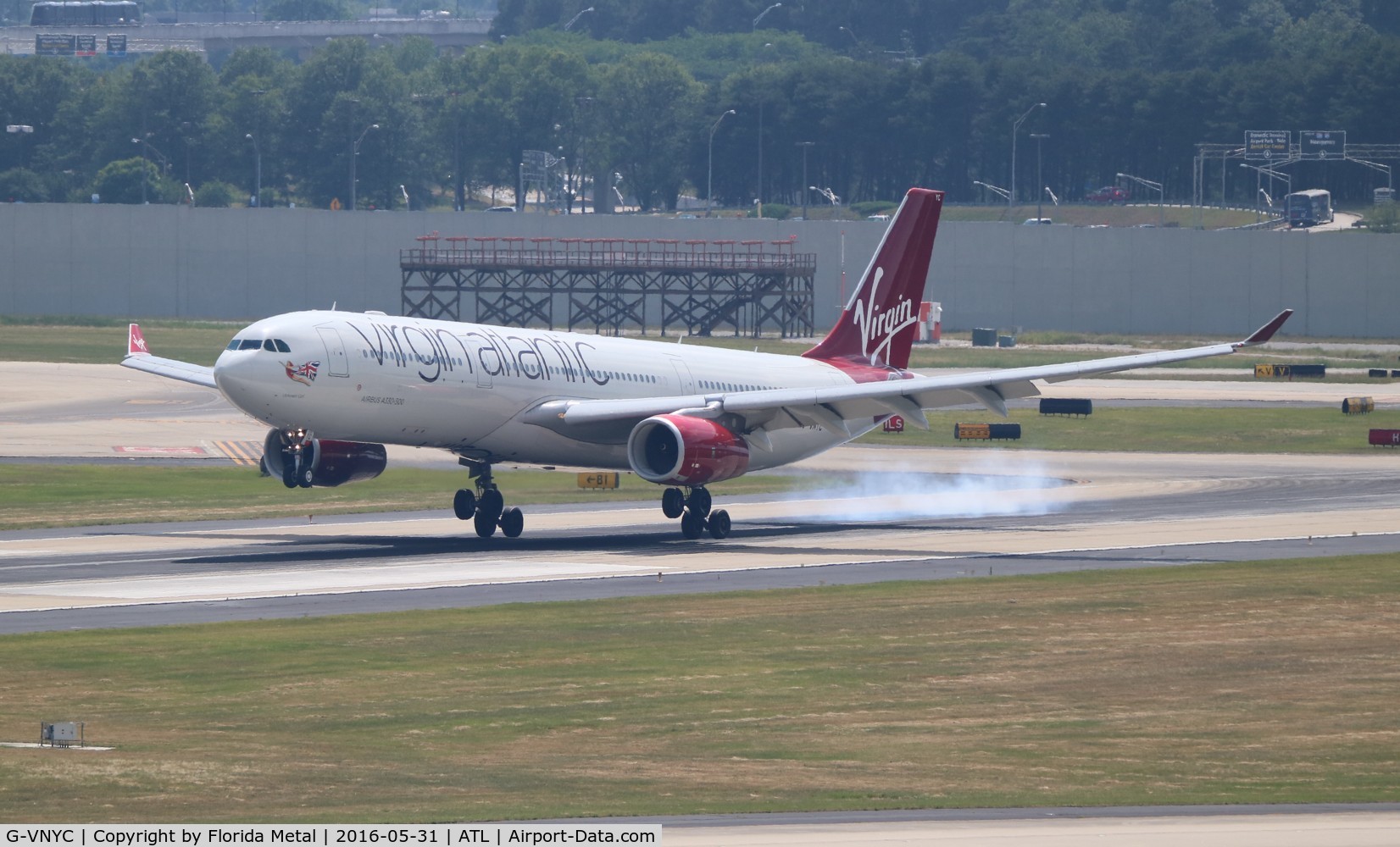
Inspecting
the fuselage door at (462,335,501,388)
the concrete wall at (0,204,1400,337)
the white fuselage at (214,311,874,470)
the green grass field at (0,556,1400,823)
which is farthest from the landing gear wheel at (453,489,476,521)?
the concrete wall at (0,204,1400,337)

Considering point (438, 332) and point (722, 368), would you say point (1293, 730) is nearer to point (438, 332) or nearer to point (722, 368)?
point (438, 332)

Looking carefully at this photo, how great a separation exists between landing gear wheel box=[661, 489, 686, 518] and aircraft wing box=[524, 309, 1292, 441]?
7.04 feet

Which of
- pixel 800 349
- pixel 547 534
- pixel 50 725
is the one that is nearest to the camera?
pixel 50 725

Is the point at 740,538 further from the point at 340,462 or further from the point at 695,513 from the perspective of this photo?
the point at 340,462

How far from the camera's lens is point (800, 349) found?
13588 centimetres

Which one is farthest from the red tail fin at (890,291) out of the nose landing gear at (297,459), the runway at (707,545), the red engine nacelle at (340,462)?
the nose landing gear at (297,459)

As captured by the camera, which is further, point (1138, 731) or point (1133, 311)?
point (1133, 311)

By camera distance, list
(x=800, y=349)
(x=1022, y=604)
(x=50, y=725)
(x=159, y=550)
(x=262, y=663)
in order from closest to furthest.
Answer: (x=50, y=725) → (x=262, y=663) → (x=1022, y=604) → (x=159, y=550) → (x=800, y=349)

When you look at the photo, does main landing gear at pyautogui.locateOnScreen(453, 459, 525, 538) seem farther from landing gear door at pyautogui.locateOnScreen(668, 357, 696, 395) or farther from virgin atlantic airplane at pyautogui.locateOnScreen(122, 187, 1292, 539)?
landing gear door at pyautogui.locateOnScreen(668, 357, 696, 395)

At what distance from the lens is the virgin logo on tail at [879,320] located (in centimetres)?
6006

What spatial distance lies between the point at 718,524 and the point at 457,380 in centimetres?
852

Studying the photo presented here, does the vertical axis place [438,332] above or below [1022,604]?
above

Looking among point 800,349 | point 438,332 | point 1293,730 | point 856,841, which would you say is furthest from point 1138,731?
point 800,349

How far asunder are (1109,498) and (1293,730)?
3654 cm
